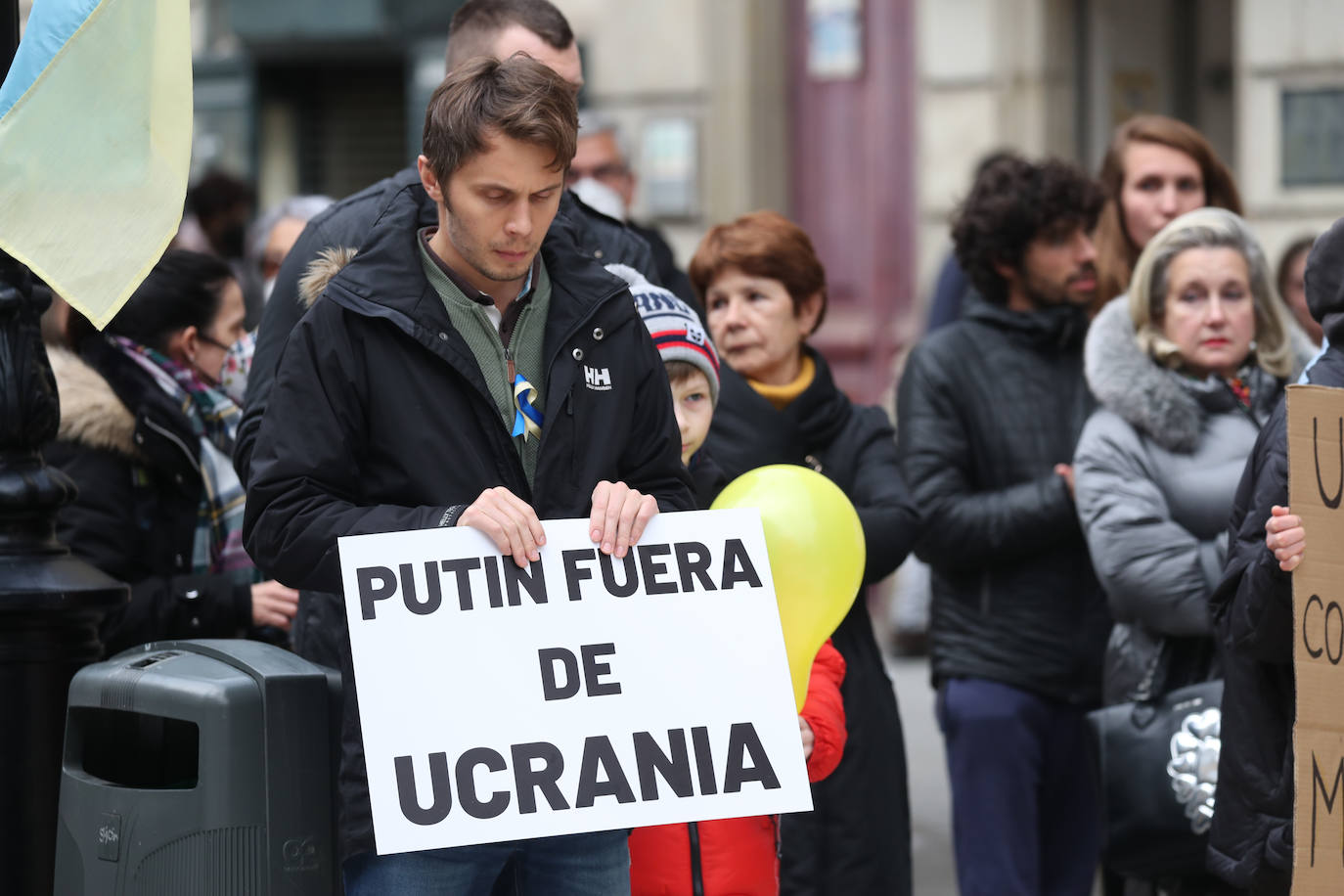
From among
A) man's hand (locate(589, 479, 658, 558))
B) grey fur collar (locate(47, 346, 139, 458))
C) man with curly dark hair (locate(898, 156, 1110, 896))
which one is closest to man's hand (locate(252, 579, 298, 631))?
grey fur collar (locate(47, 346, 139, 458))

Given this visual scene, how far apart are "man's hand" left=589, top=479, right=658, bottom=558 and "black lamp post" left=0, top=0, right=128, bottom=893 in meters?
1.28

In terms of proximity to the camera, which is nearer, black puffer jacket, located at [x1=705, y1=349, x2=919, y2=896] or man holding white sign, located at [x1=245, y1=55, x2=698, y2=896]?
man holding white sign, located at [x1=245, y1=55, x2=698, y2=896]

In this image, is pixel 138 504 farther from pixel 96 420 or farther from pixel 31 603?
pixel 31 603

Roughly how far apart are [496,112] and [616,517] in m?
0.65

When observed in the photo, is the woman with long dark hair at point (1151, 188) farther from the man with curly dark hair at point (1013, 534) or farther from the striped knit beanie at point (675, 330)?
Result: the striped knit beanie at point (675, 330)

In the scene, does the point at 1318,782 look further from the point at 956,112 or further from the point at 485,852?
the point at 956,112

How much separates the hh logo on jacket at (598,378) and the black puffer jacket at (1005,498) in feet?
6.76

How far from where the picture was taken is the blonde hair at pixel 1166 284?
4.80 meters

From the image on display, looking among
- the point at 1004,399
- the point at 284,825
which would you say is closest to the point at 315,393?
the point at 284,825

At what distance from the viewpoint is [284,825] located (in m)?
3.05

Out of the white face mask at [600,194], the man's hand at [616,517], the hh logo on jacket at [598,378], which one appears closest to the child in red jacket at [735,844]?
the hh logo on jacket at [598,378]

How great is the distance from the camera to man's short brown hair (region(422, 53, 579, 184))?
2.97 m

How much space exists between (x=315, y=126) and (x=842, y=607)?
29.3 ft

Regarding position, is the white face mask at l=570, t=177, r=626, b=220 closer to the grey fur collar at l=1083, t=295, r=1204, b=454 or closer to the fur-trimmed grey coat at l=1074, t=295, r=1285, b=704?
the grey fur collar at l=1083, t=295, r=1204, b=454
